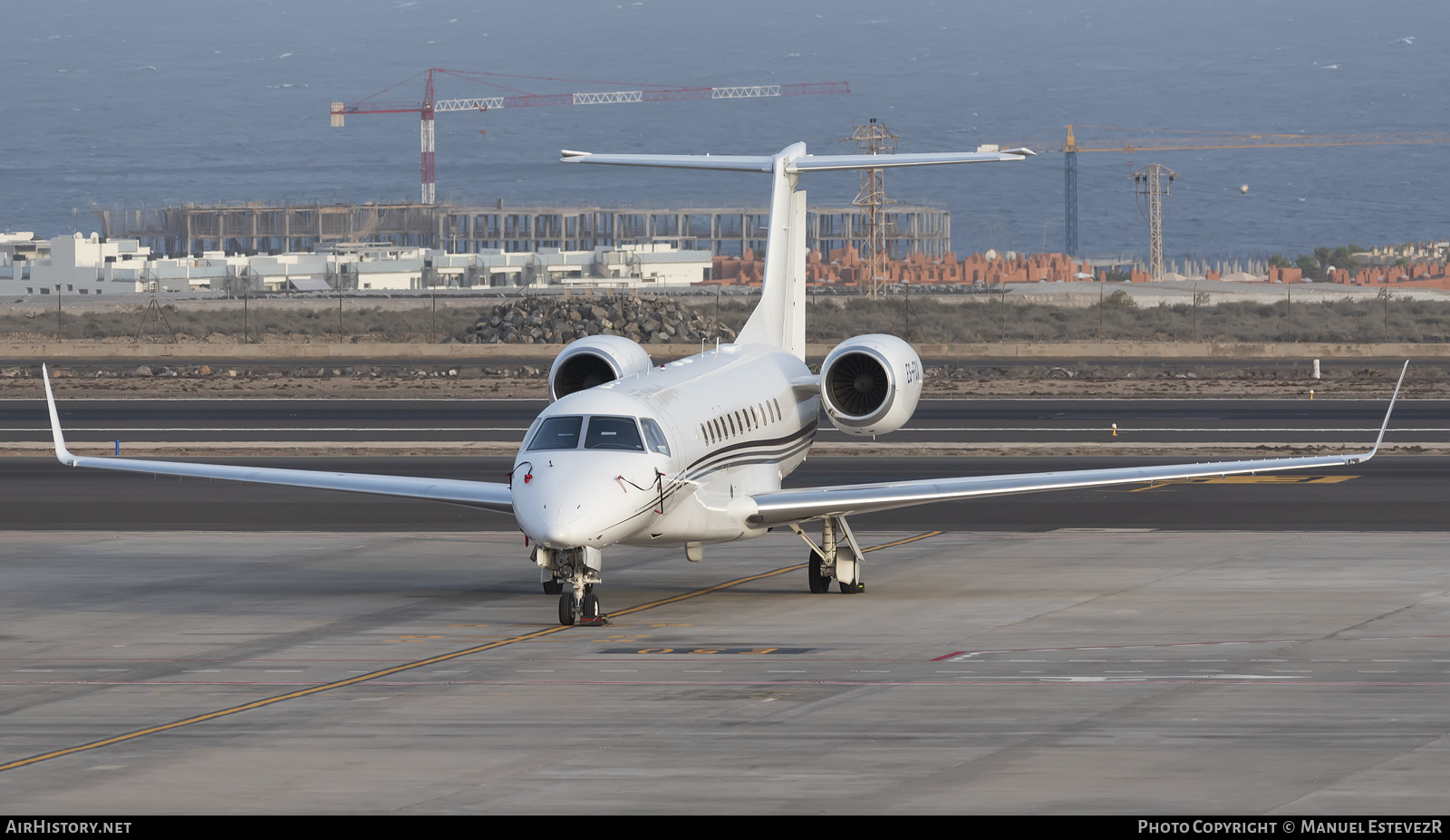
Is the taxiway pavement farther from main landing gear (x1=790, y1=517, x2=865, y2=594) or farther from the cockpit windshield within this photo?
the cockpit windshield

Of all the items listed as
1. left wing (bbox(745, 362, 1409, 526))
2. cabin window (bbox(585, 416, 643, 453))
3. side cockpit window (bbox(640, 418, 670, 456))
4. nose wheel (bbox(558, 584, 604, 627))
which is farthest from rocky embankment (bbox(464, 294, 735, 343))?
nose wheel (bbox(558, 584, 604, 627))

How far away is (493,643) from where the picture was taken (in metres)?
21.8

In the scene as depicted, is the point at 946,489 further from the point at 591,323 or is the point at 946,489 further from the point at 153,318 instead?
the point at 153,318

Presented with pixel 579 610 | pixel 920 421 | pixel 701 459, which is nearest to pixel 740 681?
pixel 579 610

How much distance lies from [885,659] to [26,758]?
29.3 feet

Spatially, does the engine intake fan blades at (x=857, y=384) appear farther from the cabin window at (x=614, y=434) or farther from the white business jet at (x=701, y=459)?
the cabin window at (x=614, y=434)

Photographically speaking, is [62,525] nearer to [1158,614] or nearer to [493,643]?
[493,643]

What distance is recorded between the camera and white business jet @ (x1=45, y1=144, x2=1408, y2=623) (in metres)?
22.1

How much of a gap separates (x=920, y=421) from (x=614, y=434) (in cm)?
3087

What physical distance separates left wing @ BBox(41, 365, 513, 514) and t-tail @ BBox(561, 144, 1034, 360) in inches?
241

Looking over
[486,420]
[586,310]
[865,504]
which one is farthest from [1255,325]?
[865,504]

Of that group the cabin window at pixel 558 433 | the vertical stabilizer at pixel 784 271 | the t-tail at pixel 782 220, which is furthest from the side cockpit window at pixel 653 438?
the vertical stabilizer at pixel 784 271

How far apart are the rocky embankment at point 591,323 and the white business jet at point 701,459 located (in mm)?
54201

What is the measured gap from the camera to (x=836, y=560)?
84.6 ft
